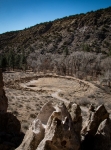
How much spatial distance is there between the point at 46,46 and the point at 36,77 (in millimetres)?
61550

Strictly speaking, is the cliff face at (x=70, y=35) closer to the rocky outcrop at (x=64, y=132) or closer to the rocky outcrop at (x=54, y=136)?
the rocky outcrop at (x=64, y=132)

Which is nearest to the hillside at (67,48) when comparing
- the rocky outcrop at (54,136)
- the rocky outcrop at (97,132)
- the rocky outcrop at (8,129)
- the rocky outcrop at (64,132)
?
the rocky outcrop at (8,129)

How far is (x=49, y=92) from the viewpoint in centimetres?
3553

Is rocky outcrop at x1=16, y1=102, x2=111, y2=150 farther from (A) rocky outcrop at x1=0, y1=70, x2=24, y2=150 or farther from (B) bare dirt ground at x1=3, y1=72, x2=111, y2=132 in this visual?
(B) bare dirt ground at x1=3, y1=72, x2=111, y2=132

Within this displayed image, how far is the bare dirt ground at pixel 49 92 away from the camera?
79.8ft

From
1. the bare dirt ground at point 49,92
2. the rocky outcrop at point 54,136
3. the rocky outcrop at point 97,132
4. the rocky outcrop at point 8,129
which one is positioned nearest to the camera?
the rocky outcrop at point 54,136

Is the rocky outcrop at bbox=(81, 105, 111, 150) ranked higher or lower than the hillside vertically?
lower

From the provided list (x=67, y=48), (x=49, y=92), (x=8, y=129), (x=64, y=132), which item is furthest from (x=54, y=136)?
(x=67, y=48)

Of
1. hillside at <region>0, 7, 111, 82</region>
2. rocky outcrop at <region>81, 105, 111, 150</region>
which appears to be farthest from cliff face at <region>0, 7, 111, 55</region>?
rocky outcrop at <region>81, 105, 111, 150</region>

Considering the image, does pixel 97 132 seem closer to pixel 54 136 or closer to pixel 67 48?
pixel 54 136

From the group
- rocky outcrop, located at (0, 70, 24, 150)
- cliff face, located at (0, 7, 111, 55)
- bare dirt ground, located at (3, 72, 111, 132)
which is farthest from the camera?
cliff face, located at (0, 7, 111, 55)

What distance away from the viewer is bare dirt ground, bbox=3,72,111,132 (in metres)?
24.3

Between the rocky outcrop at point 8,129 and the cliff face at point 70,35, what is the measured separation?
81.2 meters

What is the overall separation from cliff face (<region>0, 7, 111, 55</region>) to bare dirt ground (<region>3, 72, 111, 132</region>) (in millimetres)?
49444
